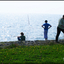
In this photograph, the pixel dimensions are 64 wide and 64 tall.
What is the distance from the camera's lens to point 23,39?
47.1 ft

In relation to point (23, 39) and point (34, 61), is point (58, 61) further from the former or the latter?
point (23, 39)

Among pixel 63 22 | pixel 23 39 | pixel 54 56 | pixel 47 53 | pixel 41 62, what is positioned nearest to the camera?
pixel 41 62

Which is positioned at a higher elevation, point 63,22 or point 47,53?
point 63,22

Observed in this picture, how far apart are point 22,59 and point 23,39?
20.7 feet

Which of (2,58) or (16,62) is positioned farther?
(2,58)

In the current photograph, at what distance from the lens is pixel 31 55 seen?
8781 mm

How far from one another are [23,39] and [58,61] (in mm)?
7090

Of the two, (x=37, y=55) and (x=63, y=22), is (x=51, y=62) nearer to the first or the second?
(x=37, y=55)

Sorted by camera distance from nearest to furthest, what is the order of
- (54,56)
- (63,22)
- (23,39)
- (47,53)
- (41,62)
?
(41,62), (54,56), (47,53), (63,22), (23,39)

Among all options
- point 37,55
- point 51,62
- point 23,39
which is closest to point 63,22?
point 23,39

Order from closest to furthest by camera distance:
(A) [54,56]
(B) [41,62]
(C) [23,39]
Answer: (B) [41,62]
(A) [54,56]
(C) [23,39]

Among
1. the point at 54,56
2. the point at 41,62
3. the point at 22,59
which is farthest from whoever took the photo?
the point at 54,56

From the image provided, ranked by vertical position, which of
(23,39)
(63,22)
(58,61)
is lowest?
(23,39)

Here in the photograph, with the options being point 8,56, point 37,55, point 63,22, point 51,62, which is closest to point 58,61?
point 51,62
